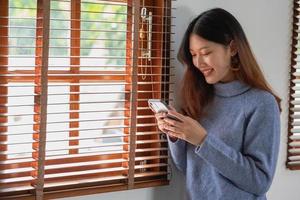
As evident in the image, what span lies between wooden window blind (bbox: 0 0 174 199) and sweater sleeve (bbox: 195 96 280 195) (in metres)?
0.31


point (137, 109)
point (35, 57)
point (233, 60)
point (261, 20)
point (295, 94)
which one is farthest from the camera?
point (295, 94)

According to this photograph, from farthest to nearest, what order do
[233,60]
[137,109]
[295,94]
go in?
[295,94] → [137,109] → [233,60]

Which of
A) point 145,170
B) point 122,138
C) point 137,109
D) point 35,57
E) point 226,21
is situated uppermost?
point 226,21

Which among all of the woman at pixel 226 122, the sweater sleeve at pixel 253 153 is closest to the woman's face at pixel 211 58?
the woman at pixel 226 122

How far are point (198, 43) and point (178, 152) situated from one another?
392mm

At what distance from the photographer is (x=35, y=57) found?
139 centimetres

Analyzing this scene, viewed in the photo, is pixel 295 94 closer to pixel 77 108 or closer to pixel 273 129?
pixel 273 129

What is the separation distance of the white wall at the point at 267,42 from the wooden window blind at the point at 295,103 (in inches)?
0.9

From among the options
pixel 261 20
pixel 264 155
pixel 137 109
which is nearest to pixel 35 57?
pixel 137 109

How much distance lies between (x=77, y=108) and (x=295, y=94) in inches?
39.0

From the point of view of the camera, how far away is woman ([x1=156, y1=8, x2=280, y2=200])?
54.6 inches

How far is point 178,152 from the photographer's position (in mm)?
1578

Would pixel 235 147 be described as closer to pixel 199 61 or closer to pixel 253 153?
pixel 253 153

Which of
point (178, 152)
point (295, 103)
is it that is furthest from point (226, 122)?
point (295, 103)
